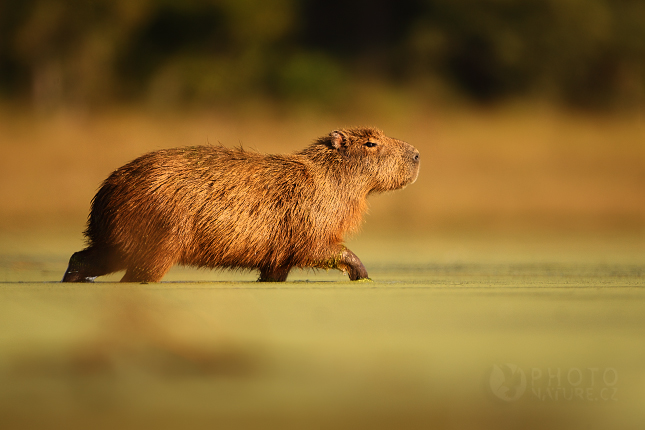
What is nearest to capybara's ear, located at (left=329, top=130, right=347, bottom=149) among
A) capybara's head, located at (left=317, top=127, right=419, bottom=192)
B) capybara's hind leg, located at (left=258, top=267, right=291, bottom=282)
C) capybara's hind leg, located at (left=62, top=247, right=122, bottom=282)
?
capybara's head, located at (left=317, top=127, right=419, bottom=192)

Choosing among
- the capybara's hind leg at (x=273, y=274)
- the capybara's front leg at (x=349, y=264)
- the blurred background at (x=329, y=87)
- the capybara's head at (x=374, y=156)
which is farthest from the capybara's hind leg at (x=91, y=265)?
the blurred background at (x=329, y=87)

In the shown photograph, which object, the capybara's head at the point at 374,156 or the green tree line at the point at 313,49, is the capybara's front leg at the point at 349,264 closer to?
the capybara's head at the point at 374,156

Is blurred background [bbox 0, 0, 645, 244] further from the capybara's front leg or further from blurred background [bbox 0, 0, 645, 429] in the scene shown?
the capybara's front leg

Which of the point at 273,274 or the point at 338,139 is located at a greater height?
the point at 338,139

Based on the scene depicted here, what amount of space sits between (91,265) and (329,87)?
9270 millimetres

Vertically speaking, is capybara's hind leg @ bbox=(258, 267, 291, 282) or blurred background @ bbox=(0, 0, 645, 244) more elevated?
blurred background @ bbox=(0, 0, 645, 244)

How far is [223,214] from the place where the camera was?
5.84 metres

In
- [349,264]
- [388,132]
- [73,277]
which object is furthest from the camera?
[388,132]

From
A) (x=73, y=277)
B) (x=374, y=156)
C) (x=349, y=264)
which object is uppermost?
(x=374, y=156)

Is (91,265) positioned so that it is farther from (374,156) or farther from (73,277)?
(374,156)

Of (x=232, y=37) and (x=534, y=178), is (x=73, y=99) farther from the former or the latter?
(x=534, y=178)

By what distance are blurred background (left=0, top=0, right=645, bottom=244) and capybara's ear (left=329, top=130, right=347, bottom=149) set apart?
512 cm

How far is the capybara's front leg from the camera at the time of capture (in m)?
6.08

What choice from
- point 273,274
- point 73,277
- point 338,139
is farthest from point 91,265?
point 338,139
